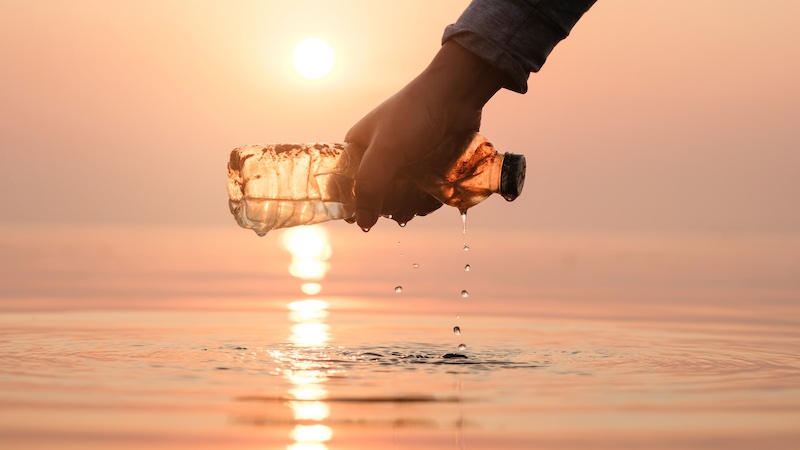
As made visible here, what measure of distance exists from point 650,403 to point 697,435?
692 mm

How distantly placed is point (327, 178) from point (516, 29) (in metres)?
1.33

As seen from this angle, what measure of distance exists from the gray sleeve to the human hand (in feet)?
0.40

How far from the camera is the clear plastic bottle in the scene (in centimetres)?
521

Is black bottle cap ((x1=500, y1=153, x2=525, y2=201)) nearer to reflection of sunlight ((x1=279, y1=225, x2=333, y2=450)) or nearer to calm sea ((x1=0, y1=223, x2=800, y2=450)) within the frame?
calm sea ((x1=0, y1=223, x2=800, y2=450))

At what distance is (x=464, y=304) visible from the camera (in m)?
10.9

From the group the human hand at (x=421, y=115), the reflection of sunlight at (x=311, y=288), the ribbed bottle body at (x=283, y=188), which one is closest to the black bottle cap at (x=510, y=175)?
the human hand at (x=421, y=115)

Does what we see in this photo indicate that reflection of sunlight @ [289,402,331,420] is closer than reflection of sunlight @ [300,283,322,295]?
Yes

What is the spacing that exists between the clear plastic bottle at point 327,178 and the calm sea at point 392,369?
0.70 metres

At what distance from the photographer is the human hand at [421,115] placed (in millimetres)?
4621

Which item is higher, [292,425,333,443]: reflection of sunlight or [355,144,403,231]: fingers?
[355,144,403,231]: fingers

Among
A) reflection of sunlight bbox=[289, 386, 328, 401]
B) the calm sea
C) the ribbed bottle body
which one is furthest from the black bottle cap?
reflection of sunlight bbox=[289, 386, 328, 401]

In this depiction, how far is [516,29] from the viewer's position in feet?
14.4

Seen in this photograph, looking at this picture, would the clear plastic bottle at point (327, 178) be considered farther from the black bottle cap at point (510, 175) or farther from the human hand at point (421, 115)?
the human hand at point (421, 115)

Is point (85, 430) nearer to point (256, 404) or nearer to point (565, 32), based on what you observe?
point (256, 404)
